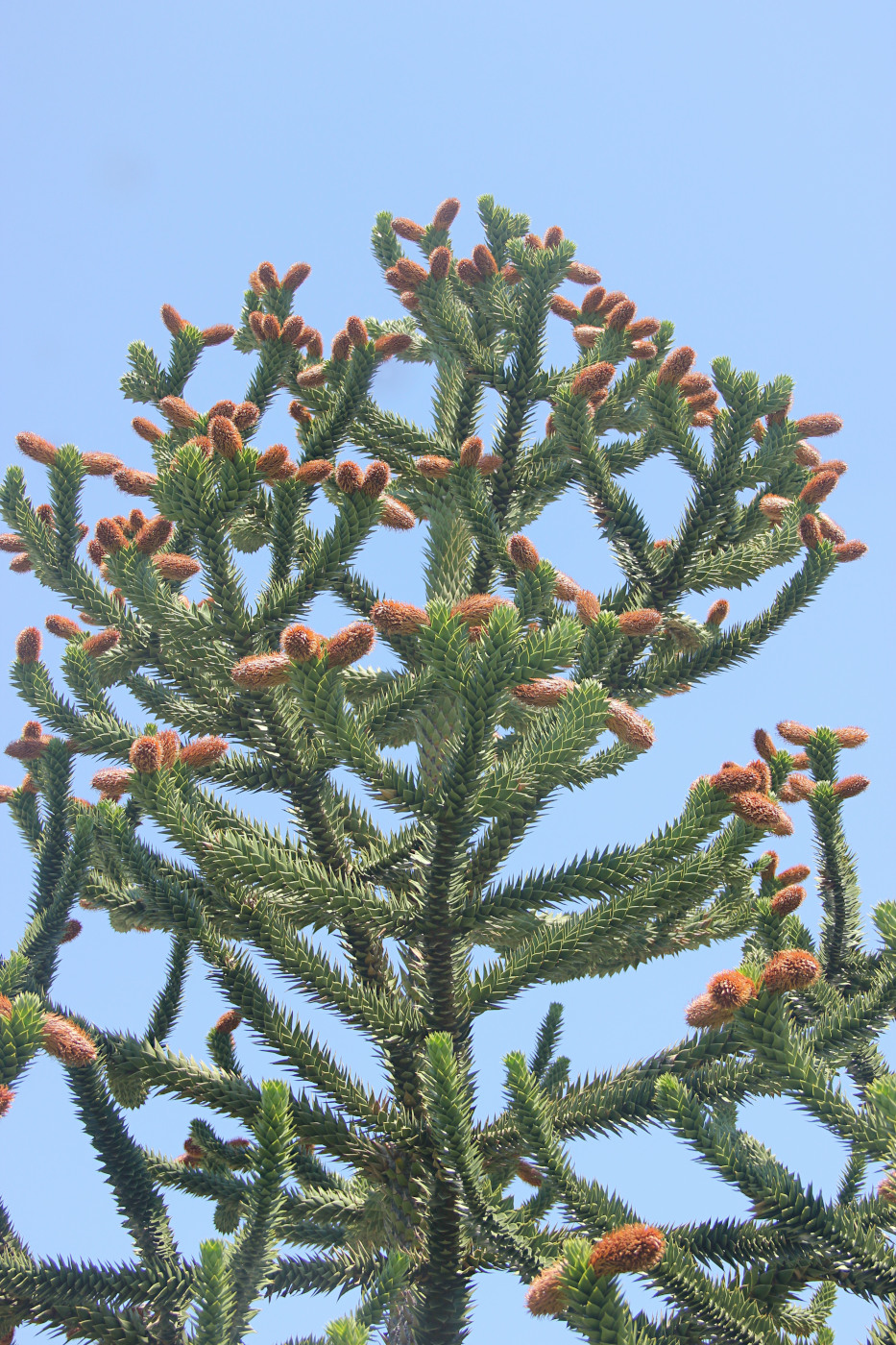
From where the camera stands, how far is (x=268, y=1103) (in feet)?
7.59

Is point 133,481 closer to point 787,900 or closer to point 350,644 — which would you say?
point 350,644

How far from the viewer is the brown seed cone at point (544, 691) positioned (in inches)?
125

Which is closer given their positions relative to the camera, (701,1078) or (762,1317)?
(762,1317)

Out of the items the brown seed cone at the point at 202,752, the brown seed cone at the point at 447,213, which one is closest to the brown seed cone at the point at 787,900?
the brown seed cone at the point at 202,752

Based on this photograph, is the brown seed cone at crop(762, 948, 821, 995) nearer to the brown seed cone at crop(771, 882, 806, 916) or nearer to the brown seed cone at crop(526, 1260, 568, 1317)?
the brown seed cone at crop(771, 882, 806, 916)

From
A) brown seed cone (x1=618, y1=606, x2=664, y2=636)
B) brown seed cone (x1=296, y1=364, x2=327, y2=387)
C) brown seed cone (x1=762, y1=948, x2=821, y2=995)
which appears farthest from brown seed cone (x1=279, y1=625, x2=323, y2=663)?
brown seed cone (x1=296, y1=364, x2=327, y2=387)

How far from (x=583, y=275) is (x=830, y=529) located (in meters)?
2.48

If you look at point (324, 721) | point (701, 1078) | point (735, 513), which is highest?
point (735, 513)

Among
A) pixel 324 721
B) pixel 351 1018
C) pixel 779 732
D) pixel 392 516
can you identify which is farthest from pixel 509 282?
pixel 351 1018

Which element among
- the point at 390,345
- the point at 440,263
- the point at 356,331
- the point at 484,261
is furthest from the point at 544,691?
the point at 484,261

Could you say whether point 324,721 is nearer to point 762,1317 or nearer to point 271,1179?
point 271,1179

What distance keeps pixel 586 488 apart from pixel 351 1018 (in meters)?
2.98

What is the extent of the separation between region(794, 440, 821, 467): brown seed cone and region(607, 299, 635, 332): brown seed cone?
4.13 feet

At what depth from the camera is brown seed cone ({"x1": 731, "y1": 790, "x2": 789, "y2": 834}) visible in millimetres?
2979
